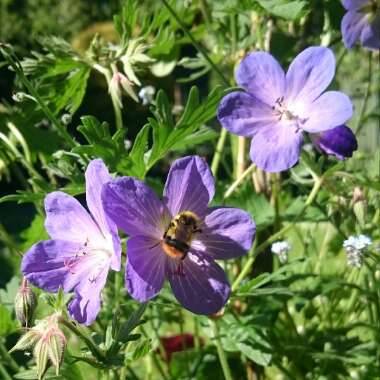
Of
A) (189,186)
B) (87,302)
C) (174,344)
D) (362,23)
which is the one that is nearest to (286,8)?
(362,23)

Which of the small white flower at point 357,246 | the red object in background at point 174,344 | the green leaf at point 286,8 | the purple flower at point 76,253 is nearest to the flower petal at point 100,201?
the purple flower at point 76,253

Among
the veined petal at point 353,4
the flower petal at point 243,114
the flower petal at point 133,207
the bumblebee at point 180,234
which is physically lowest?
the bumblebee at point 180,234

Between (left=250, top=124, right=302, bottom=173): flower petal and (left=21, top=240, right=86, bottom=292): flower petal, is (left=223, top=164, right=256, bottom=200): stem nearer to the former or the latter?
(left=250, top=124, right=302, bottom=173): flower petal

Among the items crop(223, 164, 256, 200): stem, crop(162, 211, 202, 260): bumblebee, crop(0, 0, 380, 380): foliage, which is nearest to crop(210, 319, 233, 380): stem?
crop(0, 0, 380, 380): foliage

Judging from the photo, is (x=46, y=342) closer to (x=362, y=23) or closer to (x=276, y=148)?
(x=276, y=148)

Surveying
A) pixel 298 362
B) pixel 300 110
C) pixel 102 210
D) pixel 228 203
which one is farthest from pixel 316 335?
pixel 102 210

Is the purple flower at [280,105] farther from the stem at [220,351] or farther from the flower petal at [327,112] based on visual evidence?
the stem at [220,351]

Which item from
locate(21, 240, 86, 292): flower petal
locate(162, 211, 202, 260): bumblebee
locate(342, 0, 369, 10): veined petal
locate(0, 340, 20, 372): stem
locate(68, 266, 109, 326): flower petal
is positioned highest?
locate(342, 0, 369, 10): veined petal
